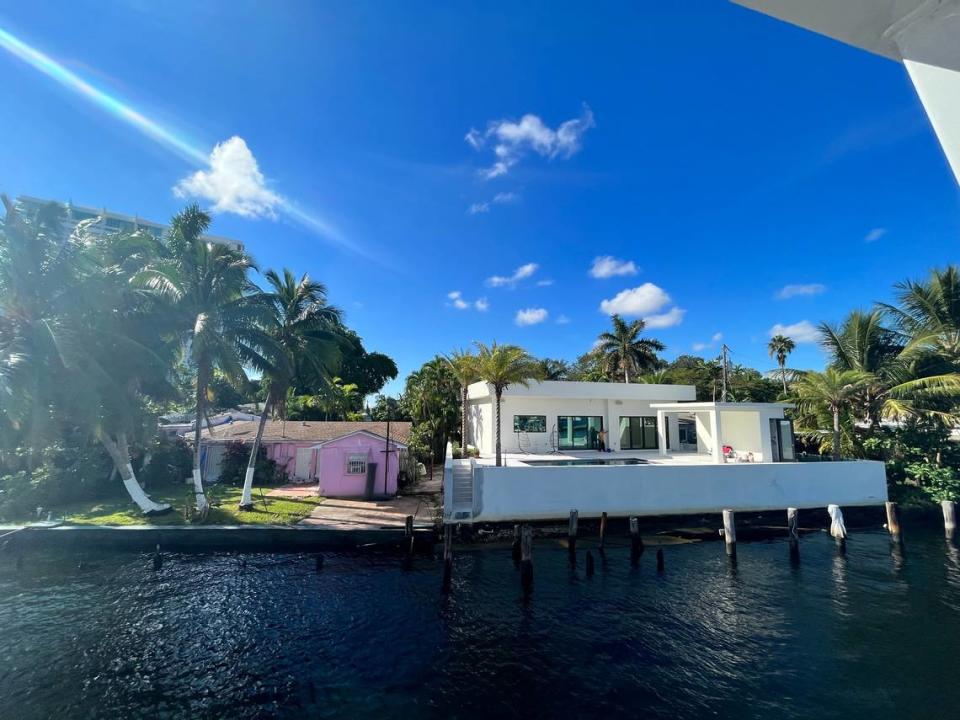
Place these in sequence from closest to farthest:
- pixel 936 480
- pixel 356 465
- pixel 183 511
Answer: pixel 183 511, pixel 936 480, pixel 356 465

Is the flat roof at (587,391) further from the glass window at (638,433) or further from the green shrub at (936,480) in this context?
the green shrub at (936,480)

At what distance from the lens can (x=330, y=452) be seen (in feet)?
76.9

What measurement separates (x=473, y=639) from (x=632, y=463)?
44.1 ft

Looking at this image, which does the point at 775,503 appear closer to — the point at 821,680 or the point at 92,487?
the point at 821,680

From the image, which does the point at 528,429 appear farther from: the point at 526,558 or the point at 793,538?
the point at 793,538

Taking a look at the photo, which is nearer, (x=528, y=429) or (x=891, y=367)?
(x=891, y=367)

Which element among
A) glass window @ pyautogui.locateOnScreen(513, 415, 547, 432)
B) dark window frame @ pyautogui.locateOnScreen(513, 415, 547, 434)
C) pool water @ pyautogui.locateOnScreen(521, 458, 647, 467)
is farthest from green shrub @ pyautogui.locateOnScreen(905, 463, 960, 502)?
glass window @ pyautogui.locateOnScreen(513, 415, 547, 432)

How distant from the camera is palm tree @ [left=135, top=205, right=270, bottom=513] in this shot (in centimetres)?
1906

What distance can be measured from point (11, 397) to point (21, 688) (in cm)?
1067

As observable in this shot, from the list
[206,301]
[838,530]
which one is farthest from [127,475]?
[838,530]

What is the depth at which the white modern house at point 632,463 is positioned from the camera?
19969 mm

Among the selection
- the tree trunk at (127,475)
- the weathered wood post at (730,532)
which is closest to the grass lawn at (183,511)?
the tree trunk at (127,475)

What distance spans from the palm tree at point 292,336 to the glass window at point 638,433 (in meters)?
18.8

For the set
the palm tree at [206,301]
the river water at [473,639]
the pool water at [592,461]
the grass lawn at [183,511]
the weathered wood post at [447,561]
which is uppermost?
the palm tree at [206,301]
